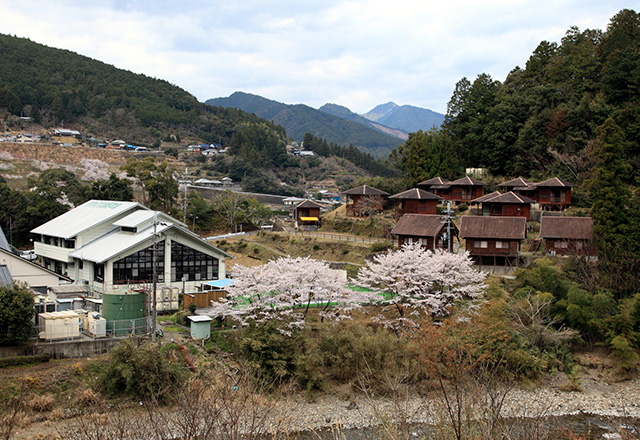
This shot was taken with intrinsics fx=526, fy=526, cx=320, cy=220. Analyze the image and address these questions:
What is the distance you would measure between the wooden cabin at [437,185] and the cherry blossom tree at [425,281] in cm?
1660

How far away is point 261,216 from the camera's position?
1838 inches

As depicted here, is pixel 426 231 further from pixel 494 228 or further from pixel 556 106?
pixel 556 106

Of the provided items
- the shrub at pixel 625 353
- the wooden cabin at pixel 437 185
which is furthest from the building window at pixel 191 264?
the wooden cabin at pixel 437 185

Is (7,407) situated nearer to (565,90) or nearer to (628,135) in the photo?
(628,135)

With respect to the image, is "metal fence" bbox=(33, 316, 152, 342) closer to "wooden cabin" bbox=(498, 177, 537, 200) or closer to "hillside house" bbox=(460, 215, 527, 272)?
"hillside house" bbox=(460, 215, 527, 272)

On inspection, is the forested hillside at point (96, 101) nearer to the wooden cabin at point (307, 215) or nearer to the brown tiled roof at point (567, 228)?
the wooden cabin at point (307, 215)

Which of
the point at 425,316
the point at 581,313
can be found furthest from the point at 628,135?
the point at 425,316

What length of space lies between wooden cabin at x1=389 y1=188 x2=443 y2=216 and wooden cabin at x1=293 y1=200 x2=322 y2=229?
750 cm

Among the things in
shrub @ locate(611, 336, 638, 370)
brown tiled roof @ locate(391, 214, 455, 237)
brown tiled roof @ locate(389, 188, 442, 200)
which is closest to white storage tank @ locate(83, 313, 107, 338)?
brown tiled roof @ locate(391, 214, 455, 237)

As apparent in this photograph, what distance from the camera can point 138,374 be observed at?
1584 cm

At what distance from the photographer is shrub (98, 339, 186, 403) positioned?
51.4 feet

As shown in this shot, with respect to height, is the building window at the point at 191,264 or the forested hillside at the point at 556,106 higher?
the forested hillside at the point at 556,106

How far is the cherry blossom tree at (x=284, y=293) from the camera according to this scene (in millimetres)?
20188

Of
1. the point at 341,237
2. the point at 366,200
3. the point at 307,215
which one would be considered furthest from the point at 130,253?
the point at 366,200
